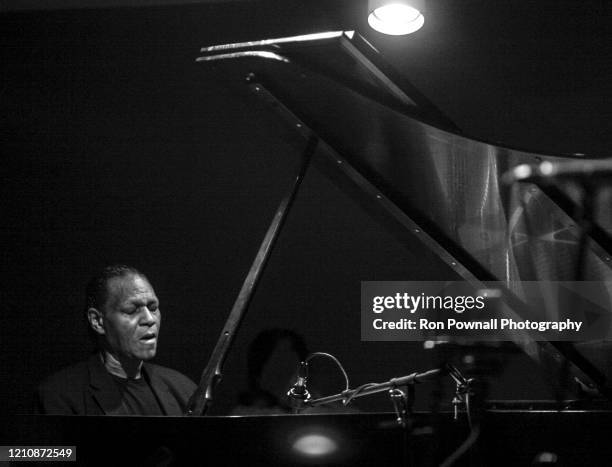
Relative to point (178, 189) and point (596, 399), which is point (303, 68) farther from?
point (178, 189)

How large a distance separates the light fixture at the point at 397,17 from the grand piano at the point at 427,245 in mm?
970

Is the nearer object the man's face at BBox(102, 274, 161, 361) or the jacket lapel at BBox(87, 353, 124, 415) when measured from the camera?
the jacket lapel at BBox(87, 353, 124, 415)

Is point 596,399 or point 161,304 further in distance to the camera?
point 161,304

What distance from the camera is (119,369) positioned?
2.27 meters

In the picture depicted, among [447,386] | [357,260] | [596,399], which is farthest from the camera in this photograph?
[357,260]

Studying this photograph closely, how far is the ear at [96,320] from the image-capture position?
7.54 feet

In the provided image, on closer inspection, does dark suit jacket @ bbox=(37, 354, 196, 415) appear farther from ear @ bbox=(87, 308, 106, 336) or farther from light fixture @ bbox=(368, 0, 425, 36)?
light fixture @ bbox=(368, 0, 425, 36)

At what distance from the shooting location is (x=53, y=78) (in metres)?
3.17

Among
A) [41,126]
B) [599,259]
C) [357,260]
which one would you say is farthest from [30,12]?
[599,259]

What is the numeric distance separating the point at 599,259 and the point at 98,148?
7.15 ft

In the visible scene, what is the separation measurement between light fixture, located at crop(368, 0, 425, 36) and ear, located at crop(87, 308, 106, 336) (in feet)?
4.86

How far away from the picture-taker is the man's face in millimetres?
2271

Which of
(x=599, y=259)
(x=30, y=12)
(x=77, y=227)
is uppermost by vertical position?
(x=30, y=12)

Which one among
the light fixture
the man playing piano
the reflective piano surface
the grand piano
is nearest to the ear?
the man playing piano
